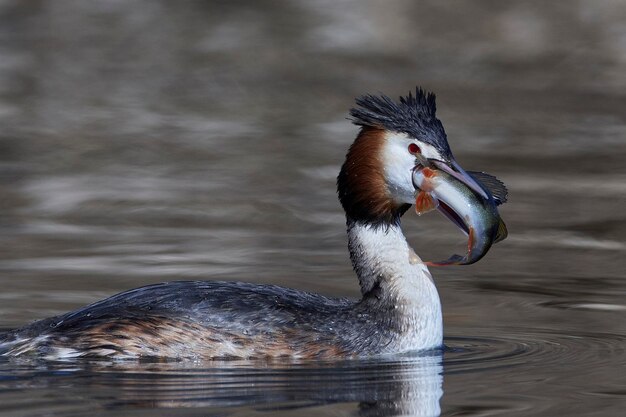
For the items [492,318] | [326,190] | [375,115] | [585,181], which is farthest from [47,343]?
[585,181]

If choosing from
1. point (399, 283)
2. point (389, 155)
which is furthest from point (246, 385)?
point (389, 155)

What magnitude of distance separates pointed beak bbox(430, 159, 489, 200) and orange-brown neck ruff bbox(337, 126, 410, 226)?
1.10 feet

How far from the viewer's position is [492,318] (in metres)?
9.52

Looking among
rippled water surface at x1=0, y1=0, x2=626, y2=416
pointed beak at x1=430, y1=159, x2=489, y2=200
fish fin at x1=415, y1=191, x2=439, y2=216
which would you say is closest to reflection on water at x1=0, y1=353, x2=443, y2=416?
rippled water surface at x1=0, y1=0, x2=626, y2=416

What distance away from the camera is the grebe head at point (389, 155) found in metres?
8.31

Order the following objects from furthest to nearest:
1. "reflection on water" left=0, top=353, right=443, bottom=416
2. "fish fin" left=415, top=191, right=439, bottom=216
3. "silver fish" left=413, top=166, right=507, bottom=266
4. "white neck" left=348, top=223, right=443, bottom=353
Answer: "white neck" left=348, top=223, right=443, bottom=353 < "fish fin" left=415, top=191, right=439, bottom=216 < "silver fish" left=413, top=166, right=507, bottom=266 < "reflection on water" left=0, top=353, right=443, bottom=416

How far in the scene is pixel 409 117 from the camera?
838 cm

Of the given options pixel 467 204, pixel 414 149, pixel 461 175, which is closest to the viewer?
pixel 467 204

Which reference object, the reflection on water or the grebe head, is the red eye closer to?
the grebe head

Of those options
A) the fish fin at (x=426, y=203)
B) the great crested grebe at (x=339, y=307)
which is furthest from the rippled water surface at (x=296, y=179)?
the fish fin at (x=426, y=203)

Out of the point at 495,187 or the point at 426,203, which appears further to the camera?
the point at 495,187

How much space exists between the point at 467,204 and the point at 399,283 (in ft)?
2.36

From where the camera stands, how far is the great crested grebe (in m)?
8.01

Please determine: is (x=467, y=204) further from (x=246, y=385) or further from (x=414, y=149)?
(x=246, y=385)
